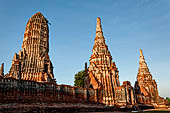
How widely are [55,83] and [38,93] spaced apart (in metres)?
3.91

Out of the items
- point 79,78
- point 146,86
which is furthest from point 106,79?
point 146,86

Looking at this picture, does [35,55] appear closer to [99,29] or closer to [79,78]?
[79,78]

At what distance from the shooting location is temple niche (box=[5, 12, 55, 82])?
5041 cm

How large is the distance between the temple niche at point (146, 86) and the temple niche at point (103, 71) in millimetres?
17439

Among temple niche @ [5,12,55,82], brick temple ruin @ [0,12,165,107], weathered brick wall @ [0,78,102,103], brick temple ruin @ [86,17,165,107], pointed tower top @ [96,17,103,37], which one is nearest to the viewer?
weathered brick wall @ [0,78,102,103]

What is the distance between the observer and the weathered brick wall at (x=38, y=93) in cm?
1988

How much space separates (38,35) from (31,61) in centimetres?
1110

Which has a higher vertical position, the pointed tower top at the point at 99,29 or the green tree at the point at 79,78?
the pointed tower top at the point at 99,29

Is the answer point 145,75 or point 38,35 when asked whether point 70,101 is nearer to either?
point 38,35

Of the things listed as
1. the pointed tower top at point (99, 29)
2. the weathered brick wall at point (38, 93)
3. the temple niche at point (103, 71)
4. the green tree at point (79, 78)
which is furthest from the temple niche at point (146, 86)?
the weathered brick wall at point (38, 93)

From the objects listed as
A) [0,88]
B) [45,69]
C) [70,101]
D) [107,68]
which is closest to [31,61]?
[45,69]

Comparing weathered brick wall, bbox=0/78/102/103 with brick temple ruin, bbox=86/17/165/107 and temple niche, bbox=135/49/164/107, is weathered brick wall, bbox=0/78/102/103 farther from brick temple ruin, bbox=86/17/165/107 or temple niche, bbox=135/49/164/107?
temple niche, bbox=135/49/164/107

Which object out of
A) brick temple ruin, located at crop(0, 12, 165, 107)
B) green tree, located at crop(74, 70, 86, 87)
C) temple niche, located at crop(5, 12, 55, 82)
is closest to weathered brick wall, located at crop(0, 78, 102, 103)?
brick temple ruin, located at crop(0, 12, 165, 107)

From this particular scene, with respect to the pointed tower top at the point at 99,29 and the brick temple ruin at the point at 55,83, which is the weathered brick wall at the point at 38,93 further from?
the pointed tower top at the point at 99,29
